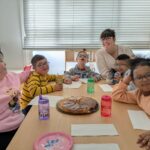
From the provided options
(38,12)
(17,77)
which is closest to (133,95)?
(17,77)

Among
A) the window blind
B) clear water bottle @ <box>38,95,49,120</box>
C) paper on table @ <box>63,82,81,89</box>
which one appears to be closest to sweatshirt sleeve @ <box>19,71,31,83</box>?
paper on table @ <box>63,82,81,89</box>

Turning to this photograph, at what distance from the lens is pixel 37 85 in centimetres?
200

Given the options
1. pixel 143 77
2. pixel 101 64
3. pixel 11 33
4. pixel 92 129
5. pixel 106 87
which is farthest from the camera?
pixel 11 33

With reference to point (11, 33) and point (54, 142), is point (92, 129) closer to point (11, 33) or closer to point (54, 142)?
point (54, 142)

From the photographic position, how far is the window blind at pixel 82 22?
3.53 m

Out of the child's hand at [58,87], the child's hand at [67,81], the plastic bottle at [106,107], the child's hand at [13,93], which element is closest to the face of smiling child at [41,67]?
the child's hand at [58,87]

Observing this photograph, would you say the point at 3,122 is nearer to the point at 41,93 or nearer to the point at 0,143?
the point at 0,143

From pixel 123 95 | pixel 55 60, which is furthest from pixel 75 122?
pixel 55 60

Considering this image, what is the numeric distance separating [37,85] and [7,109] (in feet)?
1.47

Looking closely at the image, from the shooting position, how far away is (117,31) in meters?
3.65

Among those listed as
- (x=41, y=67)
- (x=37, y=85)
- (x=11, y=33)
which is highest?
(x=11, y=33)

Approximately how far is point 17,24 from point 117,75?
201 centimetres

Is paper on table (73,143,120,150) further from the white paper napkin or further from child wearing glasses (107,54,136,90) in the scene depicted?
child wearing glasses (107,54,136,90)

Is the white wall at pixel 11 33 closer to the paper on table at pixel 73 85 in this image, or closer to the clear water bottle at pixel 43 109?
the paper on table at pixel 73 85
